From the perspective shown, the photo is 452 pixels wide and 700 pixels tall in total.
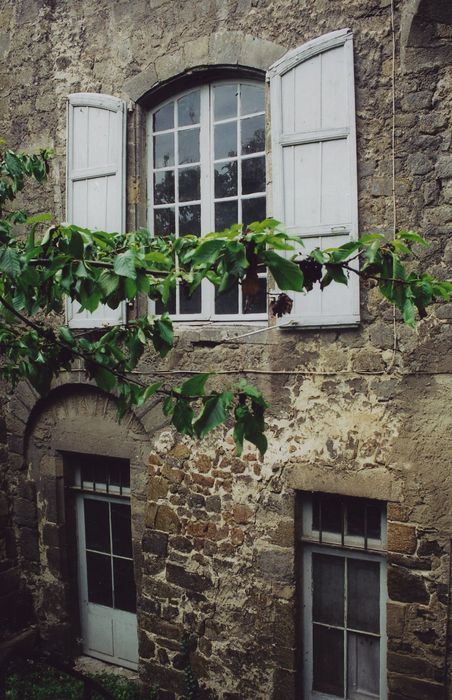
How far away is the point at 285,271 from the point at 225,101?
3.61 metres

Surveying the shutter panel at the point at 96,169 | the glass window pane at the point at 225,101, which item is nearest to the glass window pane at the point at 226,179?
the glass window pane at the point at 225,101

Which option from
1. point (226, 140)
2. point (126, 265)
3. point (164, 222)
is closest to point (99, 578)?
point (164, 222)

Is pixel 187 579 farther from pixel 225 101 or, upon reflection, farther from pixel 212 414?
pixel 225 101

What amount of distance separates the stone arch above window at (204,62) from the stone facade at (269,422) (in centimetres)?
2

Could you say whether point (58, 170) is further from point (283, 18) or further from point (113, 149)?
point (283, 18)

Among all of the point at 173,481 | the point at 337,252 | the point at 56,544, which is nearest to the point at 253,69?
the point at 337,252

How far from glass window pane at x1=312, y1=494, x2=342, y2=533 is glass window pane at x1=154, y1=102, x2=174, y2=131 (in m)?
3.42

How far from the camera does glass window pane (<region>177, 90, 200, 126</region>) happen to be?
535 cm

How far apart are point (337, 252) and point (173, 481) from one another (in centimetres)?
333

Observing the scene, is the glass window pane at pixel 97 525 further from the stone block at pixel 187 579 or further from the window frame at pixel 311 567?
the window frame at pixel 311 567

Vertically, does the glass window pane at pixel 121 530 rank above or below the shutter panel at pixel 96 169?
below

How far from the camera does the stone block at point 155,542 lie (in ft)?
17.7

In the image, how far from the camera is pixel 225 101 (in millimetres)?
5258

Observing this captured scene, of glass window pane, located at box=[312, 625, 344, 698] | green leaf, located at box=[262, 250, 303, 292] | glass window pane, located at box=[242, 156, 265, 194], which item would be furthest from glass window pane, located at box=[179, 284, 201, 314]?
green leaf, located at box=[262, 250, 303, 292]
